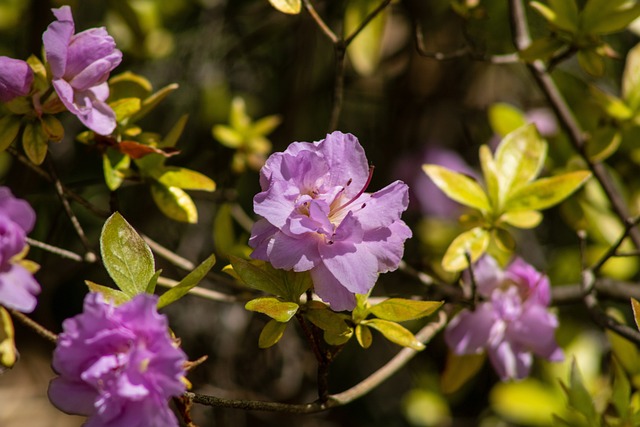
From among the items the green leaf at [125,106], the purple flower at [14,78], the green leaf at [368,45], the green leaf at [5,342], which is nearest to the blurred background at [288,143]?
the green leaf at [368,45]

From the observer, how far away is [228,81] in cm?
207

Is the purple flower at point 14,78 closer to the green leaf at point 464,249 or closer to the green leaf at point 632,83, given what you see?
the green leaf at point 464,249

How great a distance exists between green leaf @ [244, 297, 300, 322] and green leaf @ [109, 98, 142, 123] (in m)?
0.35

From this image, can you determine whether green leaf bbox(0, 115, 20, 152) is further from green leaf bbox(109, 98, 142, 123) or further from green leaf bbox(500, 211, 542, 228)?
green leaf bbox(500, 211, 542, 228)

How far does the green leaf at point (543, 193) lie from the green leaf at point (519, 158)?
0.05ft

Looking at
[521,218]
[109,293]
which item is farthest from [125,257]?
[521,218]

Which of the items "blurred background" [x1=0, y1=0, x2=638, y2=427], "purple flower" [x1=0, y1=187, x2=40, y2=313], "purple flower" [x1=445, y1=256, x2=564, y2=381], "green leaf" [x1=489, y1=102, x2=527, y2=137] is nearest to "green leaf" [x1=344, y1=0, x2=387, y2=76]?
"blurred background" [x1=0, y1=0, x2=638, y2=427]

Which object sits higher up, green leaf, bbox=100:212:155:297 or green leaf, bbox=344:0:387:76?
green leaf, bbox=100:212:155:297

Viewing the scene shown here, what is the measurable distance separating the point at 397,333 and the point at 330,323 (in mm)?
92

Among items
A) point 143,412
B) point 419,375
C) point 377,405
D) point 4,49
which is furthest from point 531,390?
point 4,49

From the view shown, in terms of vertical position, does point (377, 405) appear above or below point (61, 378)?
A: below

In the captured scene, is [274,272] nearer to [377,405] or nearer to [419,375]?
[419,375]

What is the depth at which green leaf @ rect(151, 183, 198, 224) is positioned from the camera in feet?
3.56

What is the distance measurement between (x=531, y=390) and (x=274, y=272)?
0.99 metres
